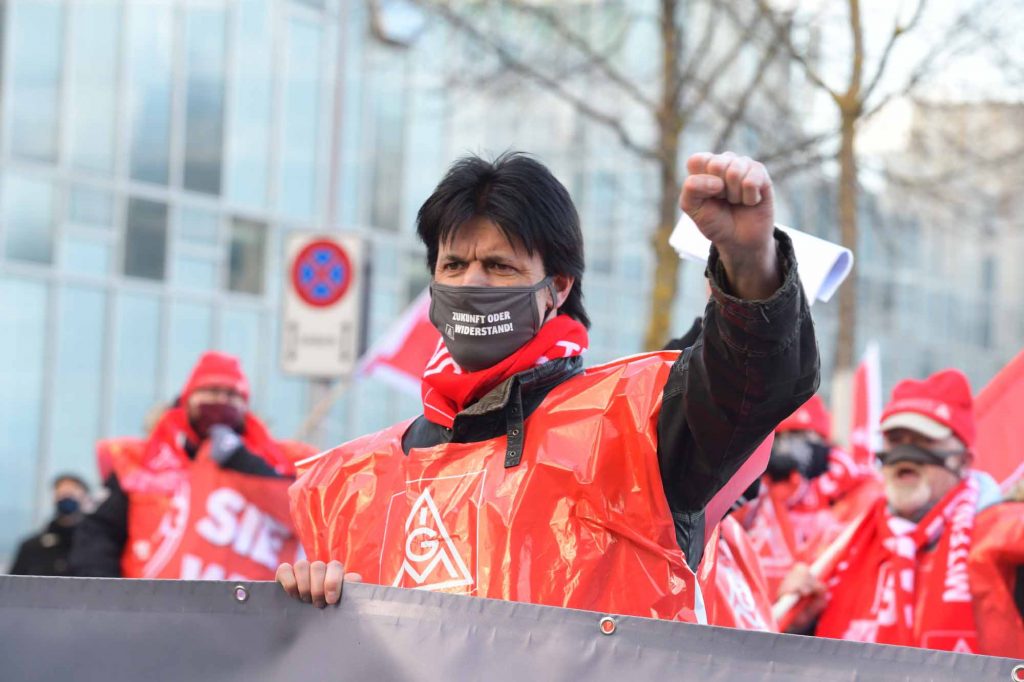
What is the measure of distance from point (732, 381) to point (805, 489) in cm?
697

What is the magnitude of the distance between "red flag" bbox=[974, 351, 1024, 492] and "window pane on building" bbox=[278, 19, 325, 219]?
1538 cm

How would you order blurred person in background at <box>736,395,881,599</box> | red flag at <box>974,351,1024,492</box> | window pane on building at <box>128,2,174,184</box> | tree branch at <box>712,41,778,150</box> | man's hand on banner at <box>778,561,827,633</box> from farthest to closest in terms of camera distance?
window pane on building at <box>128,2,174,184</box>, tree branch at <box>712,41,778,150</box>, blurred person in background at <box>736,395,881,599</box>, red flag at <box>974,351,1024,492</box>, man's hand on banner at <box>778,561,827,633</box>

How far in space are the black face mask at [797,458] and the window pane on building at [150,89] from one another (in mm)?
11445

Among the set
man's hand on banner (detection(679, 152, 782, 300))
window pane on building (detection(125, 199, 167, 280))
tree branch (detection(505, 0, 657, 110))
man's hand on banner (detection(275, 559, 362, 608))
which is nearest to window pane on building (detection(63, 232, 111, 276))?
window pane on building (detection(125, 199, 167, 280))

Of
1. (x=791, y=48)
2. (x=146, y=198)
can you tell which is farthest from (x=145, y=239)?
(x=791, y=48)

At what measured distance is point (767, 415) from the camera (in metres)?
2.80

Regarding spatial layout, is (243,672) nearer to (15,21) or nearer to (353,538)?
(353,538)

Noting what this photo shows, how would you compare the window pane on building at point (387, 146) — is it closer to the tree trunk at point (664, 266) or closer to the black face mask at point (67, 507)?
the tree trunk at point (664, 266)

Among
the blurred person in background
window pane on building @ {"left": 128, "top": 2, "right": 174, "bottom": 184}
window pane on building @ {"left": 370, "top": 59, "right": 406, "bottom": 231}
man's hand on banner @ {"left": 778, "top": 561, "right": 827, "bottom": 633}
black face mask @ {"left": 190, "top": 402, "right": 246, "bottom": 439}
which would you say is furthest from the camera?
window pane on building @ {"left": 370, "top": 59, "right": 406, "bottom": 231}

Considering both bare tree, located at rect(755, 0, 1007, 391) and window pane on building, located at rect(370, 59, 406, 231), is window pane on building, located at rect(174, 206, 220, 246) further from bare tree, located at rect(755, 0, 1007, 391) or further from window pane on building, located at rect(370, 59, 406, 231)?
bare tree, located at rect(755, 0, 1007, 391)

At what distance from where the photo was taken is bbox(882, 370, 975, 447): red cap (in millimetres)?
6055

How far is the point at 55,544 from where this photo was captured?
10633 mm

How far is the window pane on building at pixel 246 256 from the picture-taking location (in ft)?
67.7

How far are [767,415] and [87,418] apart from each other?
16676mm
